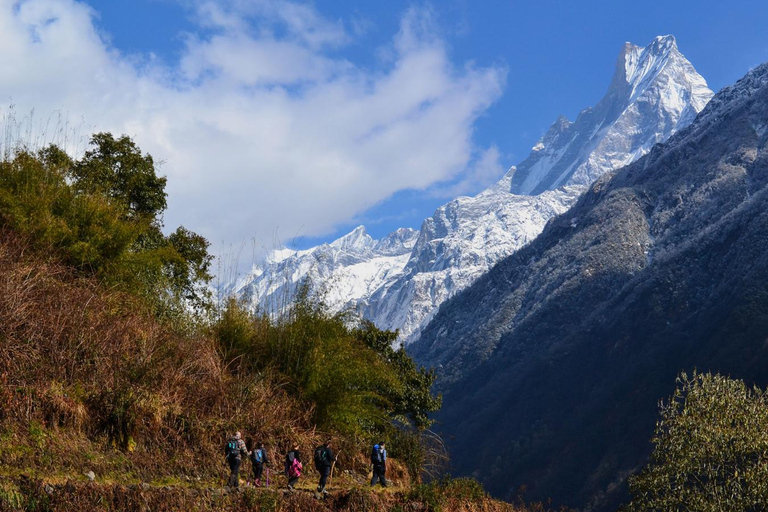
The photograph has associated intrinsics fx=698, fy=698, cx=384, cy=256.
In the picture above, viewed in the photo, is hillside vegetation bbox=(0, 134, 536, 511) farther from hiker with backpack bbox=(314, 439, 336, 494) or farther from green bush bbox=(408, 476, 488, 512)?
hiker with backpack bbox=(314, 439, 336, 494)

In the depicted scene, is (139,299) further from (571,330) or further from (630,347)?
(571,330)

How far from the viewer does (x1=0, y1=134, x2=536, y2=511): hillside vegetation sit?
1366 cm

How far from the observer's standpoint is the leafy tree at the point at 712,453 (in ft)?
91.3

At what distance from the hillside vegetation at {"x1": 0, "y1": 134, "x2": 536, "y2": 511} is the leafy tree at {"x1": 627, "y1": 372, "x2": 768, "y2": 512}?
1211 cm

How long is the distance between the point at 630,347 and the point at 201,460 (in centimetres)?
15182

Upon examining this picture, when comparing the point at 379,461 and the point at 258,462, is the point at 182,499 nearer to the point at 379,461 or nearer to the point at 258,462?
the point at 258,462

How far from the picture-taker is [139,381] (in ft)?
52.4

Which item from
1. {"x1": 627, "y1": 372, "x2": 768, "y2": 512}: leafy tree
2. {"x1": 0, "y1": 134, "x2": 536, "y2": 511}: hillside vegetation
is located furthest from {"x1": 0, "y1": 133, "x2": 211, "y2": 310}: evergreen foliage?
{"x1": 627, "y1": 372, "x2": 768, "y2": 512}: leafy tree

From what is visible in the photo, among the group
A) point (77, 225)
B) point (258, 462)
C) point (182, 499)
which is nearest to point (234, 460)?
point (258, 462)

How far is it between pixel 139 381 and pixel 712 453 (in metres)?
23.7

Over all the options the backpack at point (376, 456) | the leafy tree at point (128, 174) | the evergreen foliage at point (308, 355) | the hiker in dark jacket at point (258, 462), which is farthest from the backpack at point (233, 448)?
the leafy tree at point (128, 174)

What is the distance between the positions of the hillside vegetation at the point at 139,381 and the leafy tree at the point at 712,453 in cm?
1211

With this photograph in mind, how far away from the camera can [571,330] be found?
187250mm

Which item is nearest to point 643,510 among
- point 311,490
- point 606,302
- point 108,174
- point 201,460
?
point 311,490
